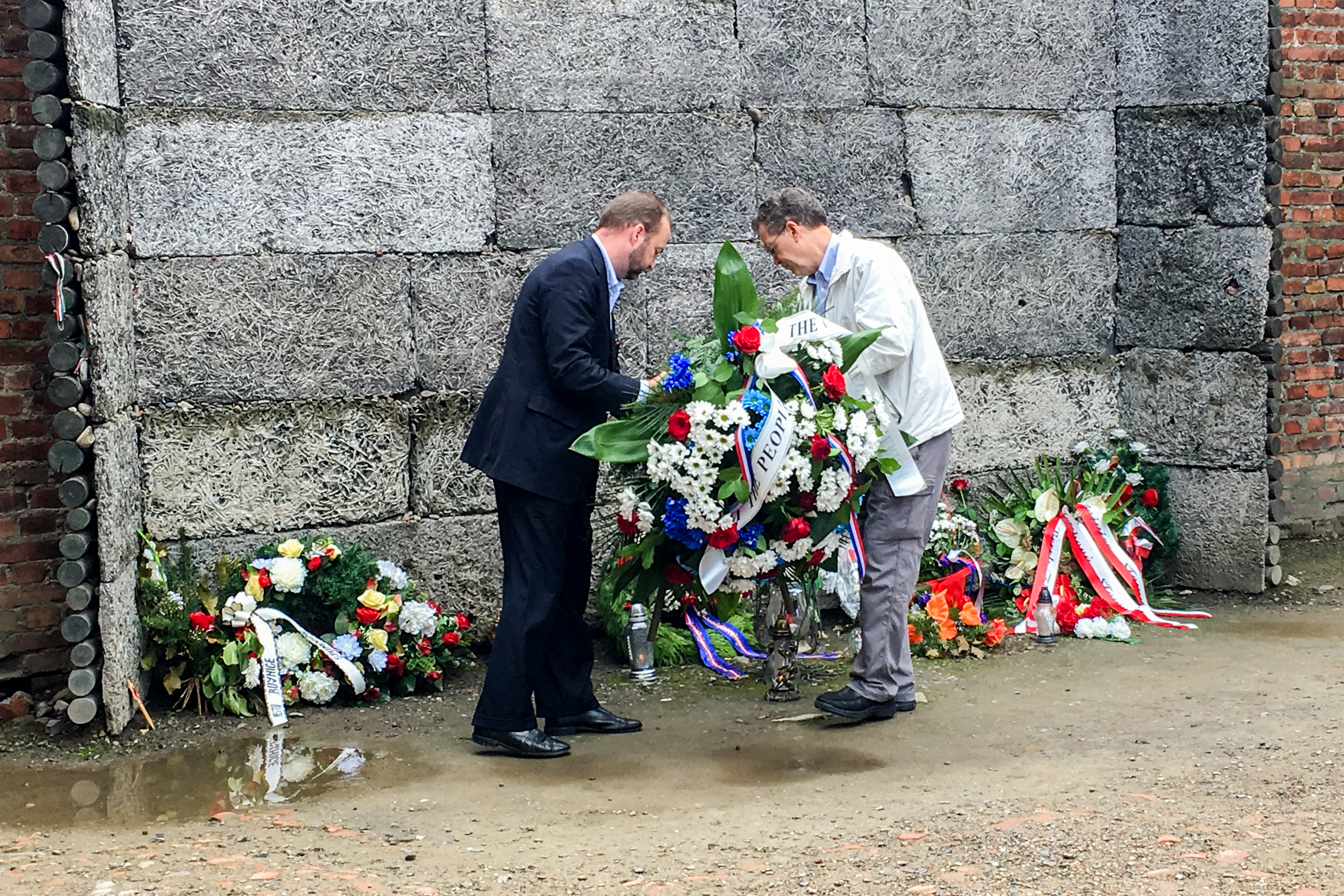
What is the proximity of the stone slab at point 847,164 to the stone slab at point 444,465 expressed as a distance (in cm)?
171

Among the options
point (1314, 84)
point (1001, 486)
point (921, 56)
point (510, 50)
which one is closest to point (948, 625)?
point (1001, 486)

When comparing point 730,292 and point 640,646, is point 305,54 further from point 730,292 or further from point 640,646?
point 640,646

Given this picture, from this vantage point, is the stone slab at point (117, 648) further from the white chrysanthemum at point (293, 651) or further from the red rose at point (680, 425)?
the red rose at point (680, 425)

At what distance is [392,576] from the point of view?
223 inches

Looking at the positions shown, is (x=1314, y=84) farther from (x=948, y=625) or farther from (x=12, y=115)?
(x=12, y=115)

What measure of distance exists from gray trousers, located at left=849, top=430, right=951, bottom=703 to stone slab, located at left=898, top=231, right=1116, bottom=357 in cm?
173

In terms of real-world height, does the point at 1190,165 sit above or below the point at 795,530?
above

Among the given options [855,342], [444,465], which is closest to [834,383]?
[855,342]

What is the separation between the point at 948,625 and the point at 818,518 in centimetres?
156

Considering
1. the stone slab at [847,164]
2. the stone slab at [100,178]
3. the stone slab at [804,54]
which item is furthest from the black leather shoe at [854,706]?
the stone slab at [100,178]

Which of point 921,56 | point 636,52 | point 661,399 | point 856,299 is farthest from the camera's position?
point 921,56

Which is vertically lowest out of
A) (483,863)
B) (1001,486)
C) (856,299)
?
(483,863)

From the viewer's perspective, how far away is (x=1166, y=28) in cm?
686

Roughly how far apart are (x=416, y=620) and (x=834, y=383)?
1.99 m
